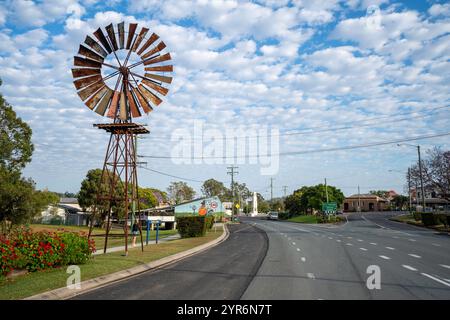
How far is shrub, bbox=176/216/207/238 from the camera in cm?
3403

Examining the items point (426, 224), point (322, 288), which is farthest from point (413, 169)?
point (322, 288)

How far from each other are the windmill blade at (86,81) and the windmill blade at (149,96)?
202 cm

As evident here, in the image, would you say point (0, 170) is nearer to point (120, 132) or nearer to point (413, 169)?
point (120, 132)

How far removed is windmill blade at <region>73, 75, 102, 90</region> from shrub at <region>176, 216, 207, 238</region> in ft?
56.8

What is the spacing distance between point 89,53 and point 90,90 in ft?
5.70

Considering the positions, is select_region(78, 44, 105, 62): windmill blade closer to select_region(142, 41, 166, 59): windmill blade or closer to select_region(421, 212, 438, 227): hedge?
select_region(142, 41, 166, 59): windmill blade

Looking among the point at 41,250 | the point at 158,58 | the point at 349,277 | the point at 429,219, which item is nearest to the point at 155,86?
the point at 158,58

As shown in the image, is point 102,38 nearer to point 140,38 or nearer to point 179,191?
point 140,38

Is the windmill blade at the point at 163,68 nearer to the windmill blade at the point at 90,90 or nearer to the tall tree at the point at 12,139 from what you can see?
the windmill blade at the point at 90,90

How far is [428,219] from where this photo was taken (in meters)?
47.6

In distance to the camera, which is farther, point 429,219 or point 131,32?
point 429,219

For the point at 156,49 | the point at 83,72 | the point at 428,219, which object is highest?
the point at 156,49

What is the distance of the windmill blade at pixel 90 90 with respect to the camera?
62.6 feet

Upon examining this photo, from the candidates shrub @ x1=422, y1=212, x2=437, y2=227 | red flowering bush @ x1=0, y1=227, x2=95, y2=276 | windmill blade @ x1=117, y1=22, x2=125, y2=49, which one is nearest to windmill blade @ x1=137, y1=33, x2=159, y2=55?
windmill blade @ x1=117, y1=22, x2=125, y2=49
